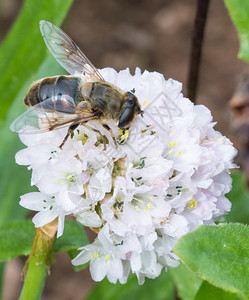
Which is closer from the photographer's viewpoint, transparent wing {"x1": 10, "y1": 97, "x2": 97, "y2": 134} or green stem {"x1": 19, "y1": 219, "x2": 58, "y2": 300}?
transparent wing {"x1": 10, "y1": 97, "x2": 97, "y2": 134}

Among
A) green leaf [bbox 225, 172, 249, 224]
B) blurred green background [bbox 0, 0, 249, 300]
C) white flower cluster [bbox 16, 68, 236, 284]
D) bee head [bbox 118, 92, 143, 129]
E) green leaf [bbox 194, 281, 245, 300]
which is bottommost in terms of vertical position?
blurred green background [bbox 0, 0, 249, 300]

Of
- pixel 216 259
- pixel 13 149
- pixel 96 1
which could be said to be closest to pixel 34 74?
pixel 13 149

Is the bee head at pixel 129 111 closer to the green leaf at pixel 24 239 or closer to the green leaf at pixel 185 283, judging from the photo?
the green leaf at pixel 24 239

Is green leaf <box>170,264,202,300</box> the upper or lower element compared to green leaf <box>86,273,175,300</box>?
upper

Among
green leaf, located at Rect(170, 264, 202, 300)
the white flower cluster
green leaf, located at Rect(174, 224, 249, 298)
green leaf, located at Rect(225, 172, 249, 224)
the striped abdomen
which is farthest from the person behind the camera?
green leaf, located at Rect(225, 172, 249, 224)

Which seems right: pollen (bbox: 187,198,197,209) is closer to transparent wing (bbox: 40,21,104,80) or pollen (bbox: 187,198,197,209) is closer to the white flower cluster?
the white flower cluster

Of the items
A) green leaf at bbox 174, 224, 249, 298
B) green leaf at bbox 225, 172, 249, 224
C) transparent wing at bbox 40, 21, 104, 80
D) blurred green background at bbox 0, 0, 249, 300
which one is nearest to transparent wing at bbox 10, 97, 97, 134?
transparent wing at bbox 40, 21, 104, 80

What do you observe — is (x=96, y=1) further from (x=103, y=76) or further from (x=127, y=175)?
(x=127, y=175)
